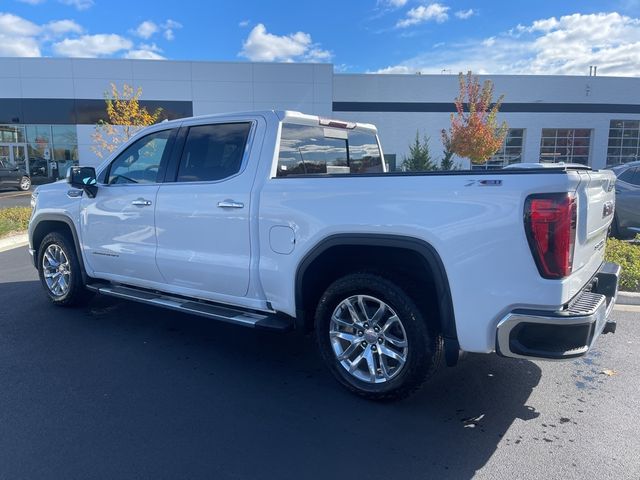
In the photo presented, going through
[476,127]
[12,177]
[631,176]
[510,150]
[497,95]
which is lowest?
[12,177]

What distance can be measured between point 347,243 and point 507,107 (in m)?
31.5

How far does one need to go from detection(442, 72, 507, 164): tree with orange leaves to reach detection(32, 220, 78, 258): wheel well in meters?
23.6

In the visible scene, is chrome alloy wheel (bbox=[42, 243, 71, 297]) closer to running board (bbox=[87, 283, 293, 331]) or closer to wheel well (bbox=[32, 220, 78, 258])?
wheel well (bbox=[32, 220, 78, 258])

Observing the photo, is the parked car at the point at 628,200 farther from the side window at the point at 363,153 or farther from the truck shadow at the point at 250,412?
the truck shadow at the point at 250,412

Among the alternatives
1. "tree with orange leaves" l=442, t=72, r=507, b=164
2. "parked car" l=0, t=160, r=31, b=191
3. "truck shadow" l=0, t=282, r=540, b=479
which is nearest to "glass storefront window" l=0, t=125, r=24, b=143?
"parked car" l=0, t=160, r=31, b=191

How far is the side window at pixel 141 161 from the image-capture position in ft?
14.9

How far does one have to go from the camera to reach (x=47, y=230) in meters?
5.74

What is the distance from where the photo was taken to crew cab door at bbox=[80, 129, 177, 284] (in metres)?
4.50

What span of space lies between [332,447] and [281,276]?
1.25 metres

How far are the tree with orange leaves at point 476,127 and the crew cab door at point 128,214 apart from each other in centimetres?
2364

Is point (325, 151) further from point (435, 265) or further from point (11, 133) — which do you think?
point (11, 133)

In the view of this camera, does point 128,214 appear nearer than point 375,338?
No

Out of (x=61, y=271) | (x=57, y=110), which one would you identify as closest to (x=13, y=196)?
(x=57, y=110)

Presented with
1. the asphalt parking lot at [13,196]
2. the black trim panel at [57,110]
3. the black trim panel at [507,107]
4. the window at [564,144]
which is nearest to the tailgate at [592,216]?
the asphalt parking lot at [13,196]
